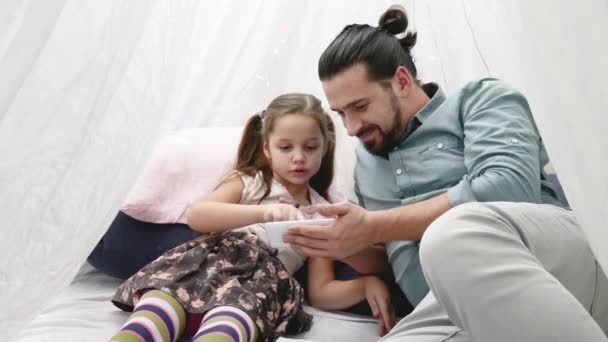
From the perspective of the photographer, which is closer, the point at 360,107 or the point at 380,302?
the point at 380,302

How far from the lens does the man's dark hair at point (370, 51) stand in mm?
Answer: 1175

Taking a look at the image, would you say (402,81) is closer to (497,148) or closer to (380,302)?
(497,148)

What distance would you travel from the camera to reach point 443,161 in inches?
43.5

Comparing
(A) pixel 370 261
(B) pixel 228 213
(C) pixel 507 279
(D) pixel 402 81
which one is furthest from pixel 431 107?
(C) pixel 507 279

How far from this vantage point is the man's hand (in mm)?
955

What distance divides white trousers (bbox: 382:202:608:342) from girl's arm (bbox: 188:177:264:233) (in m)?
0.43

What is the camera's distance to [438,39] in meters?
1.47

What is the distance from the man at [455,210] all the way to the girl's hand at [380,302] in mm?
51

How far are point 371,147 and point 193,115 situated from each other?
524 mm

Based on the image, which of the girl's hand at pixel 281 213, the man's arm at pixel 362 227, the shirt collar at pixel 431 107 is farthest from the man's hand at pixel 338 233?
the shirt collar at pixel 431 107

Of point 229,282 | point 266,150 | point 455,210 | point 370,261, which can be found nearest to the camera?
point 455,210

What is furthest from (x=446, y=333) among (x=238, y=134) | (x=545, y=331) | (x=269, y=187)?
(x=238, y=134)

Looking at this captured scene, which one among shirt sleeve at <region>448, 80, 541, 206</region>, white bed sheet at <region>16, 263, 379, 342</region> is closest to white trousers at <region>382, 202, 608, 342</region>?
shirt sleeve at <region>448, 80, 541, 206</region>

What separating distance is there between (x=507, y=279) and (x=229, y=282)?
0.60m
